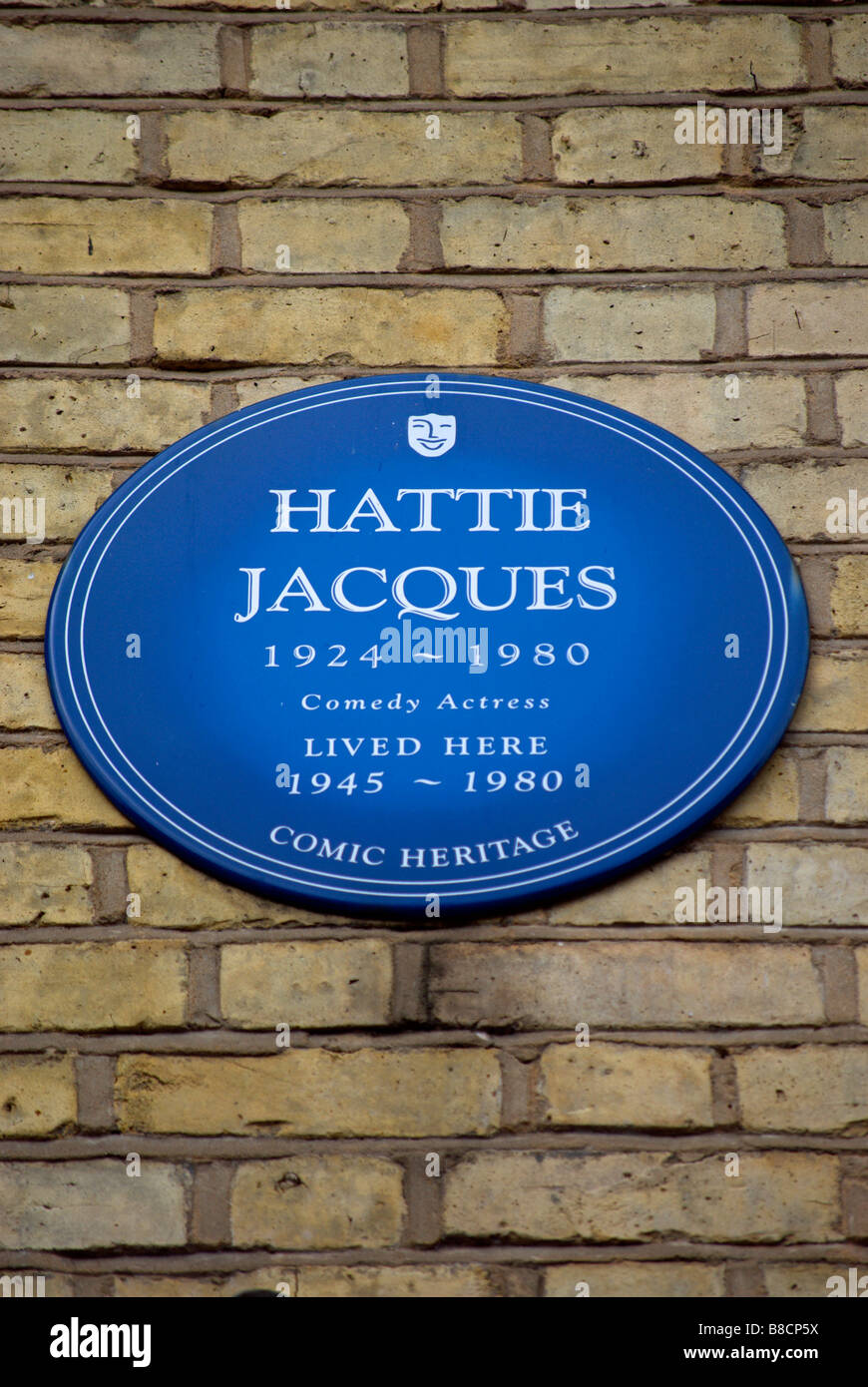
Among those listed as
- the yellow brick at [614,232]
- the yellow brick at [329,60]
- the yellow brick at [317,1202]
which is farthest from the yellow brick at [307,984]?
the yellow brick at [329,60]

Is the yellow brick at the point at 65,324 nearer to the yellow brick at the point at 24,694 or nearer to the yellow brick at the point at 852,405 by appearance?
the yellow brick at the point at 24,694

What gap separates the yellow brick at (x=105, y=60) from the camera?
1752 millimetres

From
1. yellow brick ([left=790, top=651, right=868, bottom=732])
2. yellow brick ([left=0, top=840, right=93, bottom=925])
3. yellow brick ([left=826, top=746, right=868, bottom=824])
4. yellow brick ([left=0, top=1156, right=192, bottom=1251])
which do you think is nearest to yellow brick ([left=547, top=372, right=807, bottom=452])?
yellow brick ([left=790, top=651, right=868, bottom=732])

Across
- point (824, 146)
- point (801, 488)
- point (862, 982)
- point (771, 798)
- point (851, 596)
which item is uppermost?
point (824, 146)

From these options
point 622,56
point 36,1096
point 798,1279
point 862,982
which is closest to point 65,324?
point 622,56

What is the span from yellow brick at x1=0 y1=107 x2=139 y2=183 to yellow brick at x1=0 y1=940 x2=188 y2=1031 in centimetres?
101

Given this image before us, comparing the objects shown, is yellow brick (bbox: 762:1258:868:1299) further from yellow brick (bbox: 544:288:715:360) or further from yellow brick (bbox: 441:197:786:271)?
yellow brick (bbox: 441:197:786:271)

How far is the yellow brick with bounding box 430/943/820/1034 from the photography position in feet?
4.84

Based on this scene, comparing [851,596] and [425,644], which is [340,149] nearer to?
[425,644]

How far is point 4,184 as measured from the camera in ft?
5.67

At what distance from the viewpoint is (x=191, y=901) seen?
4.95 feet

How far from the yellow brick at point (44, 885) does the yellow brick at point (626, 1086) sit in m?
0.57

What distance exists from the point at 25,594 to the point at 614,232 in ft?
2.95

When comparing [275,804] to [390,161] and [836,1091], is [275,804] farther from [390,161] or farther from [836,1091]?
[390,161]
